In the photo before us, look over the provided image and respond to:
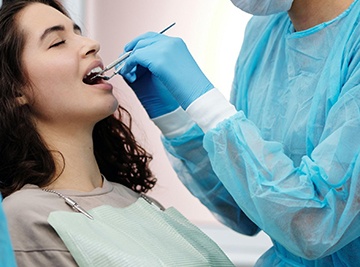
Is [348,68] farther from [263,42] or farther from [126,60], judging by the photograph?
[126,60]

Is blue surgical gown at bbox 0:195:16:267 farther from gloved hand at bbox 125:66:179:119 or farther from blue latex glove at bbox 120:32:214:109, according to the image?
gloved hand at bbox 125:66:179:119

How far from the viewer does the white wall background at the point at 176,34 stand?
2.50 meters

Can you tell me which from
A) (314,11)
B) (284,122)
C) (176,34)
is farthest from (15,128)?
(176,34)

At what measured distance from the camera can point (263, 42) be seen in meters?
1.75

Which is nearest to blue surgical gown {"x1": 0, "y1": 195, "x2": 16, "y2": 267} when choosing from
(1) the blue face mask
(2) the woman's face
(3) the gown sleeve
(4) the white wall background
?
(3) the gown sleeve

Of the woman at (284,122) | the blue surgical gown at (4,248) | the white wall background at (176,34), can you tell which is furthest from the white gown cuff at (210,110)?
the white wall background at (176,34)

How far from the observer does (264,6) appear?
61.0 inches

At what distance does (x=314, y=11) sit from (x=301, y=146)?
12.5 inches

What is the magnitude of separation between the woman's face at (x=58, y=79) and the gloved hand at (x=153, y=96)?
0.13 metres

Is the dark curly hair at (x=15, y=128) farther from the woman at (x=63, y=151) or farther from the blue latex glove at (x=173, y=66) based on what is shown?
the blue latex glove at (x=173, y=66)

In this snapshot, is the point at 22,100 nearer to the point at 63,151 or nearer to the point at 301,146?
the point at 63,151

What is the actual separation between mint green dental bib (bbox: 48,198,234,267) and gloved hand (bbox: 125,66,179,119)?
0.25m

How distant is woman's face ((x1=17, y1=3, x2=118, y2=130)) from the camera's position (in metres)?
1.59

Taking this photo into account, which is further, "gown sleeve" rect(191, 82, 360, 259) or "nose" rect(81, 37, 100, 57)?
"nose" rect(81, 37, 100, 57)
